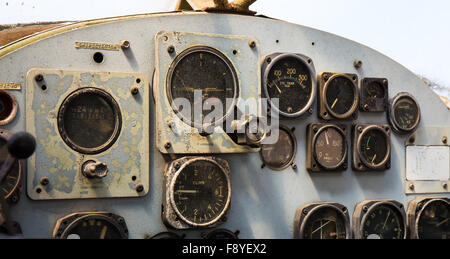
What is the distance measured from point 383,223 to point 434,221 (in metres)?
0.32

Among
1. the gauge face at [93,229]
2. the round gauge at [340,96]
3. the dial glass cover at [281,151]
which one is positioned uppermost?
the round gauge at [340,96]

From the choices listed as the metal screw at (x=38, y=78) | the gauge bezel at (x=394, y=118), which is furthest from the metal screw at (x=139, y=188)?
the gauge bezel at (x=394, y=118)

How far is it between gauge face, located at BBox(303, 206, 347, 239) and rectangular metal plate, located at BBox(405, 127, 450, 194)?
450 mm

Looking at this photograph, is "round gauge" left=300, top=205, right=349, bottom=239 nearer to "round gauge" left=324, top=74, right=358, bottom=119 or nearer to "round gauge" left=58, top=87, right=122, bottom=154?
"round gauge" left=324, top=74, right=358, bottom=119

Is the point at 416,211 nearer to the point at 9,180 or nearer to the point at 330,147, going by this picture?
the point at 330,147

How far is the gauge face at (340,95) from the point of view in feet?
8.52

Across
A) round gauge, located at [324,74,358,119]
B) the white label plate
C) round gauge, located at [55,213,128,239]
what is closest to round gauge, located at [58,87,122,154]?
round gauge, located at [55,213,128,239]

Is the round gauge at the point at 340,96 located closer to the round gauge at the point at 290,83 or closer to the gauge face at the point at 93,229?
the round gauge at the point at 290,83

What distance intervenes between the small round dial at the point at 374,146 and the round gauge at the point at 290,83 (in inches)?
14.1

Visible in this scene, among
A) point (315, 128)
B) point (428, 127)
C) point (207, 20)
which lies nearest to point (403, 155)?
point (428, 127)

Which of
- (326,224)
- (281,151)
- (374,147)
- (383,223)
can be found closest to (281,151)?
(281,151)

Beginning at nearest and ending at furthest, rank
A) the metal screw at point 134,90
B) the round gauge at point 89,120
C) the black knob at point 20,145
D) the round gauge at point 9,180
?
the black knob at point 20,145, the round gauge at point 9,180, the round gauge at point 89,120, the metal screw at point 134,90

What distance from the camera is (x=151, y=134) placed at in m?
2.23
